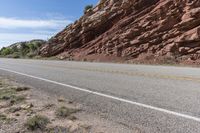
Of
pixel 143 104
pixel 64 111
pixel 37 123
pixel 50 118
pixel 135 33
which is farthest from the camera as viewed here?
pixel 135 33

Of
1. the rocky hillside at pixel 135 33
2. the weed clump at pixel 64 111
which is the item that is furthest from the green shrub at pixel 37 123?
the rocky hillside at pixel 135 33

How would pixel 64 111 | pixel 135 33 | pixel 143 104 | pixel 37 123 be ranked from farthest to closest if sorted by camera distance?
pixel 135 33, pixel 143 104, pixel 64 111, pixel 37 123

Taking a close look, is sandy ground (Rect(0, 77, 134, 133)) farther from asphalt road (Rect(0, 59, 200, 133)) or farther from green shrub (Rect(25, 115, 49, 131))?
asphalt road (Rect(0, 59, 200, 133))

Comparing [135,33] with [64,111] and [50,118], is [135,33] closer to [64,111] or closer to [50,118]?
[64,111]

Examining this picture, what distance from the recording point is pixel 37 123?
6.02 meters

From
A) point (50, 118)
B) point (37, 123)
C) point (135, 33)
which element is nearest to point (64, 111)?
point (50, 118)

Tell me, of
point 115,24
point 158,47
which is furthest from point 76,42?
point 158,47

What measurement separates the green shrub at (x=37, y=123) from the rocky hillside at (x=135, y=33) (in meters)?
21.5

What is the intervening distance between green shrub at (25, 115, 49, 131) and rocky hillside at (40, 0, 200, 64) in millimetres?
21511

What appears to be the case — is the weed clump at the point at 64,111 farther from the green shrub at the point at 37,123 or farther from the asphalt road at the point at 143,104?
the green shrub at the point at 37,123

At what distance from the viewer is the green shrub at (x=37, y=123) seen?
5828mm

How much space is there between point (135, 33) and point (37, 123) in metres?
29.7

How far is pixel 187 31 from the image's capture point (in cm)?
2991

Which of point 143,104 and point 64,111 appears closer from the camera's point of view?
point 64,111
